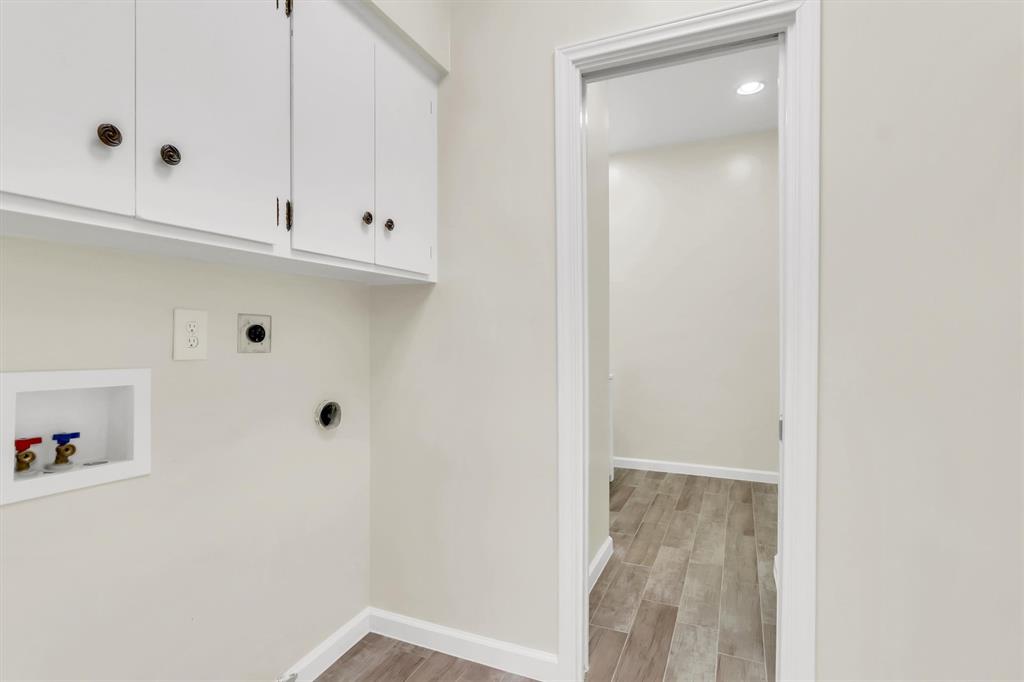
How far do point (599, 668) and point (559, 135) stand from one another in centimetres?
189

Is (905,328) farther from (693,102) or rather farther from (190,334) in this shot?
(693,102)

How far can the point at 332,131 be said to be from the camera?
1.40m

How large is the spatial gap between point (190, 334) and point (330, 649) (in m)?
1.24

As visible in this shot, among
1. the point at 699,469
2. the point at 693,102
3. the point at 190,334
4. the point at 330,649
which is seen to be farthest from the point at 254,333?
the point at 699,469

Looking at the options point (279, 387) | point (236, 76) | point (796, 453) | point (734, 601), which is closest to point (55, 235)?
point (236, 76)

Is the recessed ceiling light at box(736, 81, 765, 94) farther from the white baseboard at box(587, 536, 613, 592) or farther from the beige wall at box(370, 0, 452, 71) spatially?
the white baseboard at box(587, 536, 613, 592)

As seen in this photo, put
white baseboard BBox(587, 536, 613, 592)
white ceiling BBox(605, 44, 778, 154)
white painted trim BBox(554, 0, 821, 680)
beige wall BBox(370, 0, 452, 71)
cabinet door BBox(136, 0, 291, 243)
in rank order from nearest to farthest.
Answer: cabinet door BBox(136, 0, 291, 243) < white painted trim BBox(554, 0, 821, 680) < beige wall BBox(370, 0, 452, 71) < white baseboard BBox(587, 536, 613, 592) < white ceiling BBox(605, 44, 778, 154)

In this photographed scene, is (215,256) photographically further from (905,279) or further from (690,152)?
(690,152)

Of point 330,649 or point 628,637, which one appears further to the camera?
point 628,637

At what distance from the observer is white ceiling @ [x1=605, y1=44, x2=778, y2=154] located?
2961 mm

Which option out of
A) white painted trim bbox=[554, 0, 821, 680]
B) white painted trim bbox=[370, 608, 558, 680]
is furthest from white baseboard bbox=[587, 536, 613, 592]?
white painted trim bbox=[554, 0, 821, 680]

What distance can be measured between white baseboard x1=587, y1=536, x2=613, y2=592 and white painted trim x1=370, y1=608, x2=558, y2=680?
60 centimetres

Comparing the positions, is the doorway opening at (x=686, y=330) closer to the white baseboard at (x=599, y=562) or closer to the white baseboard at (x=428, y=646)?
the white baseboard at (x=599, y=562)

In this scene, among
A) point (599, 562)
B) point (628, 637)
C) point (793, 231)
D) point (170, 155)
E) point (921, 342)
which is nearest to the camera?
point (170, 155)
